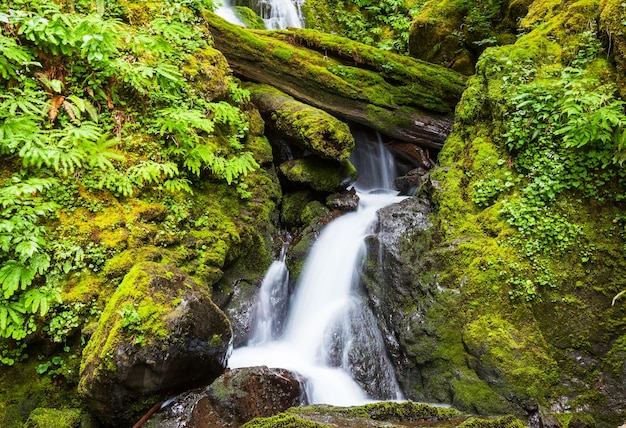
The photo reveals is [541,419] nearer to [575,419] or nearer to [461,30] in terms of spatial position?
[575,419]

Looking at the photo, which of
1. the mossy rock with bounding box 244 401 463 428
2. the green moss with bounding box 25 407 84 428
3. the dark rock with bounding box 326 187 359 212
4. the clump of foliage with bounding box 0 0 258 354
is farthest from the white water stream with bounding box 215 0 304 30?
the mossy rock with bounding box 244 401 463 428

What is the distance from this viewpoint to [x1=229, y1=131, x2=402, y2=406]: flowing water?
194 inches

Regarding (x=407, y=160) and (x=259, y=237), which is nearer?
(x=259, y=237)

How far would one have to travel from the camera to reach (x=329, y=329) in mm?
5586

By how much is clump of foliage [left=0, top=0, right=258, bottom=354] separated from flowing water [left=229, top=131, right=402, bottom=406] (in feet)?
6.01

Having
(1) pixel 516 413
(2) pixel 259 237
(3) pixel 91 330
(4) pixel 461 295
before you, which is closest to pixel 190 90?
(2) pixel 259 237

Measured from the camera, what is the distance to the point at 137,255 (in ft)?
14.6

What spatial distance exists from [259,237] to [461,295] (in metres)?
3.34

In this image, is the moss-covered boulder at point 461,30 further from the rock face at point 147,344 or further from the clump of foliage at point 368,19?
the rock face at point 147,344

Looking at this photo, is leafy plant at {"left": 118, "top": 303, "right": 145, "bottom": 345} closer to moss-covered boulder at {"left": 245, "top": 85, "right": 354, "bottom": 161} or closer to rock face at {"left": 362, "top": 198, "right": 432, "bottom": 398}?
rock face at {"left": 362, "top": 198, "right": 432, "bottom": 398}

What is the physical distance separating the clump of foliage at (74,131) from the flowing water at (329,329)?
1.83 metres

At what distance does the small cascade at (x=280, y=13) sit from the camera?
1311 cm

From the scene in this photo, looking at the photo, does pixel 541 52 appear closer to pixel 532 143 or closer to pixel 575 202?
pixel 532 143

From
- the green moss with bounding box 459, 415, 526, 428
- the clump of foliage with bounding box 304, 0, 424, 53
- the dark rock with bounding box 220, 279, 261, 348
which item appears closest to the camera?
the green moss with bounding box 459, 415, 526, 428
